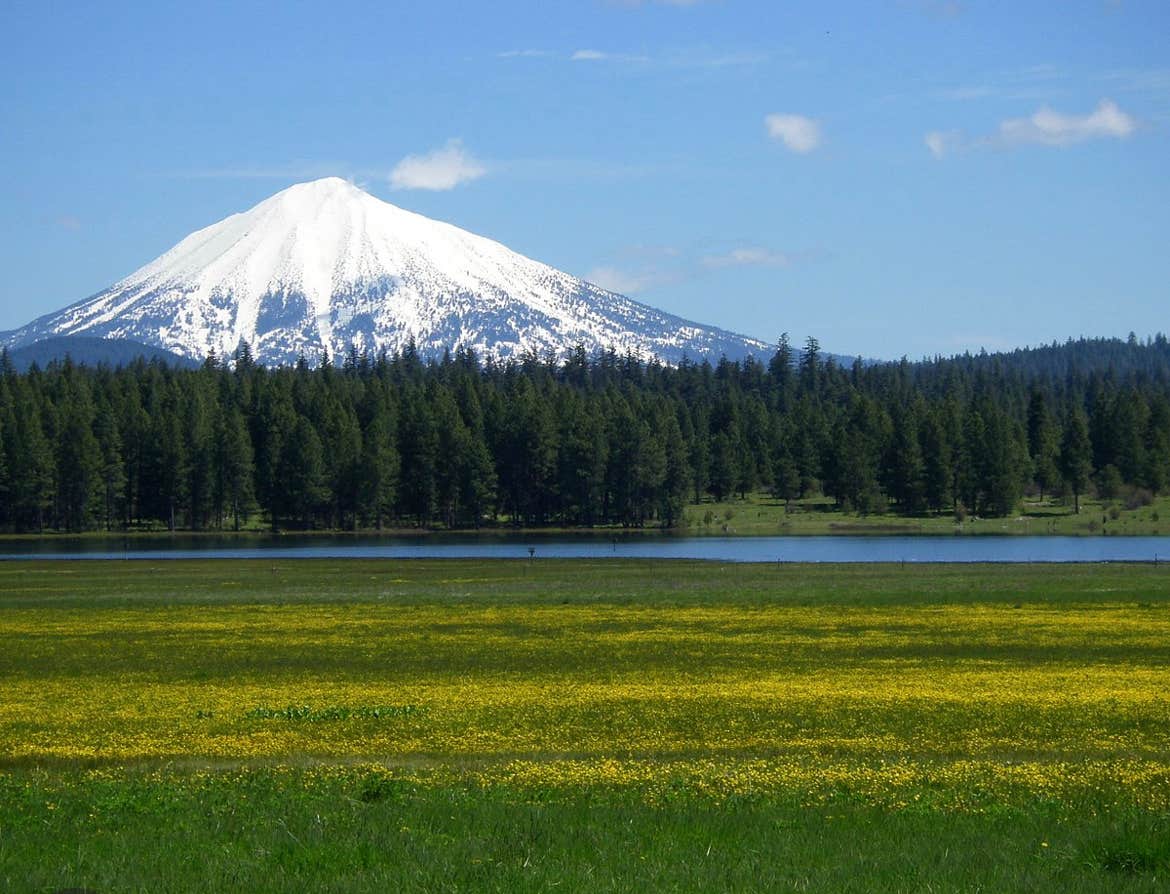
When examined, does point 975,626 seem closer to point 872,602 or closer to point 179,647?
point 872,602

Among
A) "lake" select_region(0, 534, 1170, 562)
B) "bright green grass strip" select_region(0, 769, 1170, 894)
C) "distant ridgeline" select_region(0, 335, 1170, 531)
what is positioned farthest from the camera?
"distant ridgeline" select_region(0, 335, 1170, 531)

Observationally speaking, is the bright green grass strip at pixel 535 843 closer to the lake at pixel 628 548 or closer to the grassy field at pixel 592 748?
the grassy field at pixel 592 748

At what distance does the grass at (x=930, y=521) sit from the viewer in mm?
139875

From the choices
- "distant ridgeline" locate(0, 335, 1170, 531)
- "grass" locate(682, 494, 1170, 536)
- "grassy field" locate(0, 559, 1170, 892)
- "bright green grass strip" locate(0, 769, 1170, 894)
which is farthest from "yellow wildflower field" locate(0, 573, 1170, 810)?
"distant ridgeline" locate(0, 335, 1170, 531)

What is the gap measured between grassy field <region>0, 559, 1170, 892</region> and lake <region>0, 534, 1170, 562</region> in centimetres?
4441

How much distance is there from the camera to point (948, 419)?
172m

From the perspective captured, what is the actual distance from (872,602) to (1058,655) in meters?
18.4

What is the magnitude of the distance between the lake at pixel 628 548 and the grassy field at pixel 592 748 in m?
44.4

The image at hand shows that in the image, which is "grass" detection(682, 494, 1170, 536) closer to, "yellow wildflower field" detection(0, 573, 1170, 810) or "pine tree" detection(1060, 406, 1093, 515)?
"pine tree" detection(1060, 406, 1093, 515)

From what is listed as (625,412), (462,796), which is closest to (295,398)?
(625,412)

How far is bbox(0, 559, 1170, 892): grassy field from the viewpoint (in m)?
14.1

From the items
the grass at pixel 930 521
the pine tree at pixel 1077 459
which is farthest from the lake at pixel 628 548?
the pine tree at pixel 1077 459

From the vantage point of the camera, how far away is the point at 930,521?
155375 mm

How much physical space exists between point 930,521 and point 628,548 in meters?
53.7
